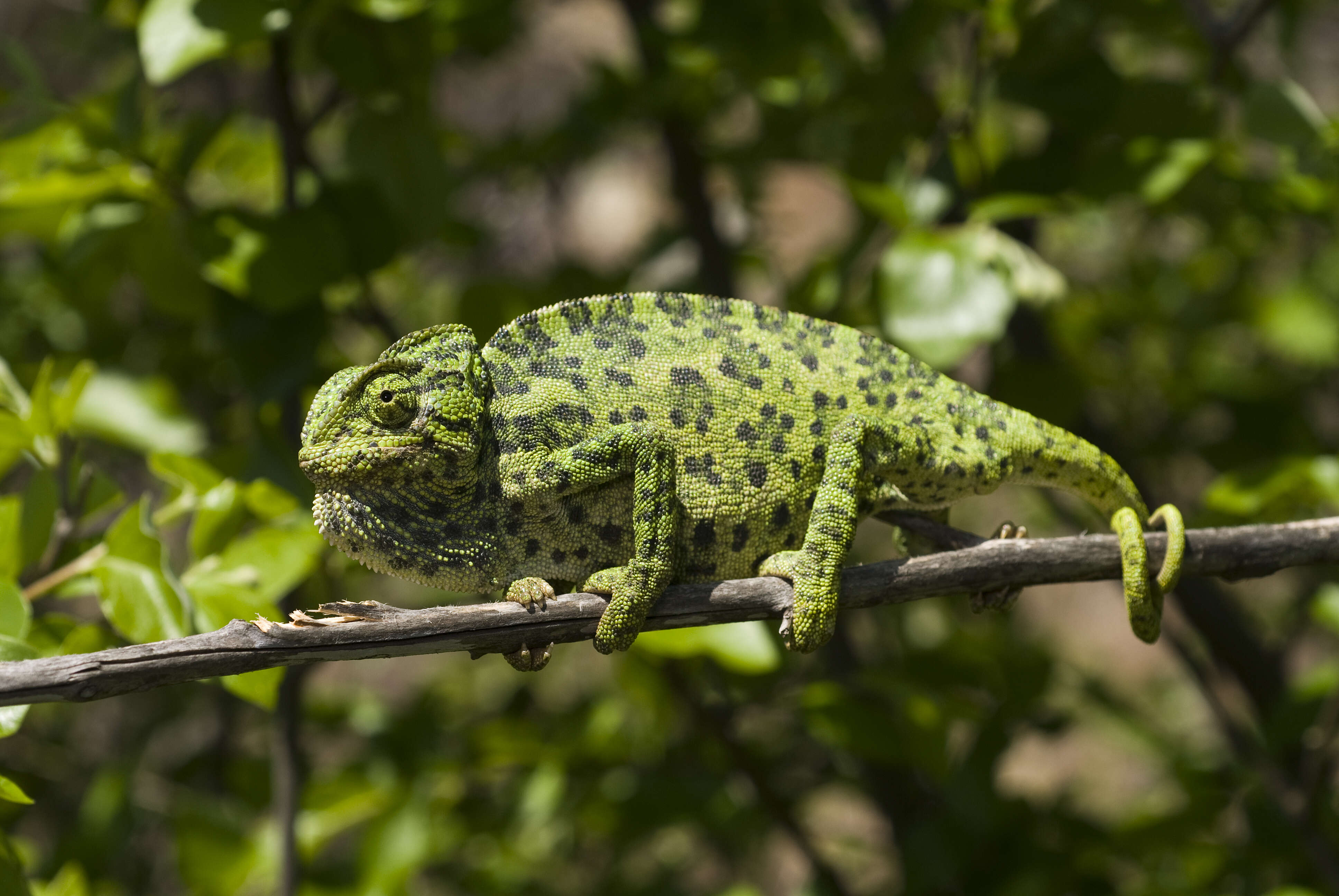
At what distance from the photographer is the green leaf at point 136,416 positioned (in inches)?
84.5

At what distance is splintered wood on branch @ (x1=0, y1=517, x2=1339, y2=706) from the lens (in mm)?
1044

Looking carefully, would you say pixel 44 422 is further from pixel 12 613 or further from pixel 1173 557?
pixel 1173 557

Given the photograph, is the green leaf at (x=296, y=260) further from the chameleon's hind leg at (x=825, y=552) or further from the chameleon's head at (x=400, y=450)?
the chameleon's hind leg at (x=825, y=552)

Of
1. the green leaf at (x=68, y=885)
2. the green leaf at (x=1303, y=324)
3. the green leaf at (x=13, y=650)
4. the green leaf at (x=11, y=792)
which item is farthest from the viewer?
the green leaf at (x=1303, y=324)

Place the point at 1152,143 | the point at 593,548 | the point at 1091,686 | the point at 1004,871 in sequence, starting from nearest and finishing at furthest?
the point at 593,548
the point at 1152,143
the point at 1004,871
the point at 1091,686

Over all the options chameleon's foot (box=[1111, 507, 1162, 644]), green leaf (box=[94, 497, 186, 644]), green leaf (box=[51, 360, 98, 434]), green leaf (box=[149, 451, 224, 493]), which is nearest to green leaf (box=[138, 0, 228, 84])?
green leaf (box=[51, 360, 98, 434])

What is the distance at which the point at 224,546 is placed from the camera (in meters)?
1.74

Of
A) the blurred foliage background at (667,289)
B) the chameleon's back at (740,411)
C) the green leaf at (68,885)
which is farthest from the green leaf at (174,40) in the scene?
the green leaf at (68,885)

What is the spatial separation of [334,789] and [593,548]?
4.20 feet

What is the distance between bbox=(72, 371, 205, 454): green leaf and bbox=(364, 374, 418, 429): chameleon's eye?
3.29 feet

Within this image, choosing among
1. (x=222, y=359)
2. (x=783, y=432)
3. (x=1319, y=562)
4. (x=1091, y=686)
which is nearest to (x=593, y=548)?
(x=783, y=432)

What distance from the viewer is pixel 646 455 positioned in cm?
129

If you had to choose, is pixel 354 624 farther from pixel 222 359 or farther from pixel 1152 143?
→ pixel 1152 143

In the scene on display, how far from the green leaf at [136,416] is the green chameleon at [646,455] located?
1.01 metres
